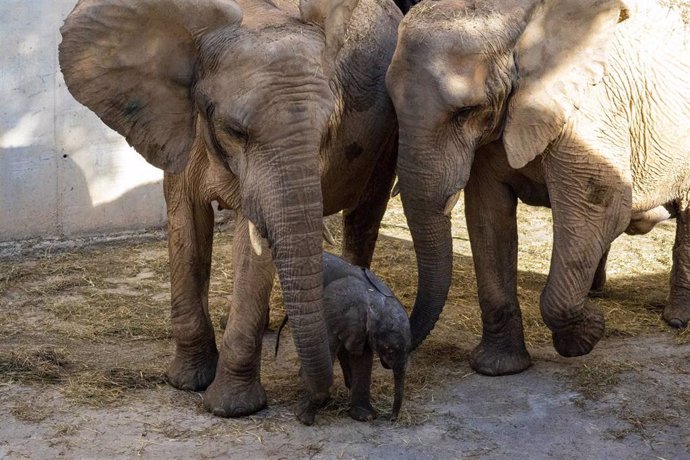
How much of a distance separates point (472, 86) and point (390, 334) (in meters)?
1.13

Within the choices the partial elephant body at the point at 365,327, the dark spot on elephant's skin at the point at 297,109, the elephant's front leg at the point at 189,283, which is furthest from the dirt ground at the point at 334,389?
the dark spot on elephant's skin at the point at 297,109

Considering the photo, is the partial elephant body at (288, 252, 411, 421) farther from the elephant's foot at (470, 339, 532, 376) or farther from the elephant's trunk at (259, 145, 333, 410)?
the elephant's foot at (470, 339, 532, 376)

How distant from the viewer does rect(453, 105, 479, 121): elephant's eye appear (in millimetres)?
5531

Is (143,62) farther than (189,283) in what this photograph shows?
No

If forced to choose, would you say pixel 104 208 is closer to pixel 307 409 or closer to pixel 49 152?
pixel 49 152

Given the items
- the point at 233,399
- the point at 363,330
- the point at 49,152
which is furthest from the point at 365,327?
the point at 49,152

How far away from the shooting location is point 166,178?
19.0ft

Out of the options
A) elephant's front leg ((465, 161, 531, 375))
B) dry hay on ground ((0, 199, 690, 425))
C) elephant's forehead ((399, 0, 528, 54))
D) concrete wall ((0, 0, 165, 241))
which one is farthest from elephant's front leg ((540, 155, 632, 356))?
concrete wall ((0, 0, 165, 241))

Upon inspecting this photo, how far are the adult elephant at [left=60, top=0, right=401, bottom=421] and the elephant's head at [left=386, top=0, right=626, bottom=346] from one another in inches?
16.9

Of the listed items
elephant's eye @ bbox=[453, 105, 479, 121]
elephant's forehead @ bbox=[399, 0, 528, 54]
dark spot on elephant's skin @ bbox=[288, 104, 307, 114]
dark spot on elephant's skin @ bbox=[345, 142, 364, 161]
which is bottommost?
dark spot on elephant's skin @ bbox=[345, 142, 364, 161]

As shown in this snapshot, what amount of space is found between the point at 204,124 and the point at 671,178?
273cm

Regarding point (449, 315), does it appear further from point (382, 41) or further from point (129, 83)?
point (129, 83)

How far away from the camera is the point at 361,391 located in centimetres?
549

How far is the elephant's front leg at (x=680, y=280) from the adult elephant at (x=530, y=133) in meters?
0.72
